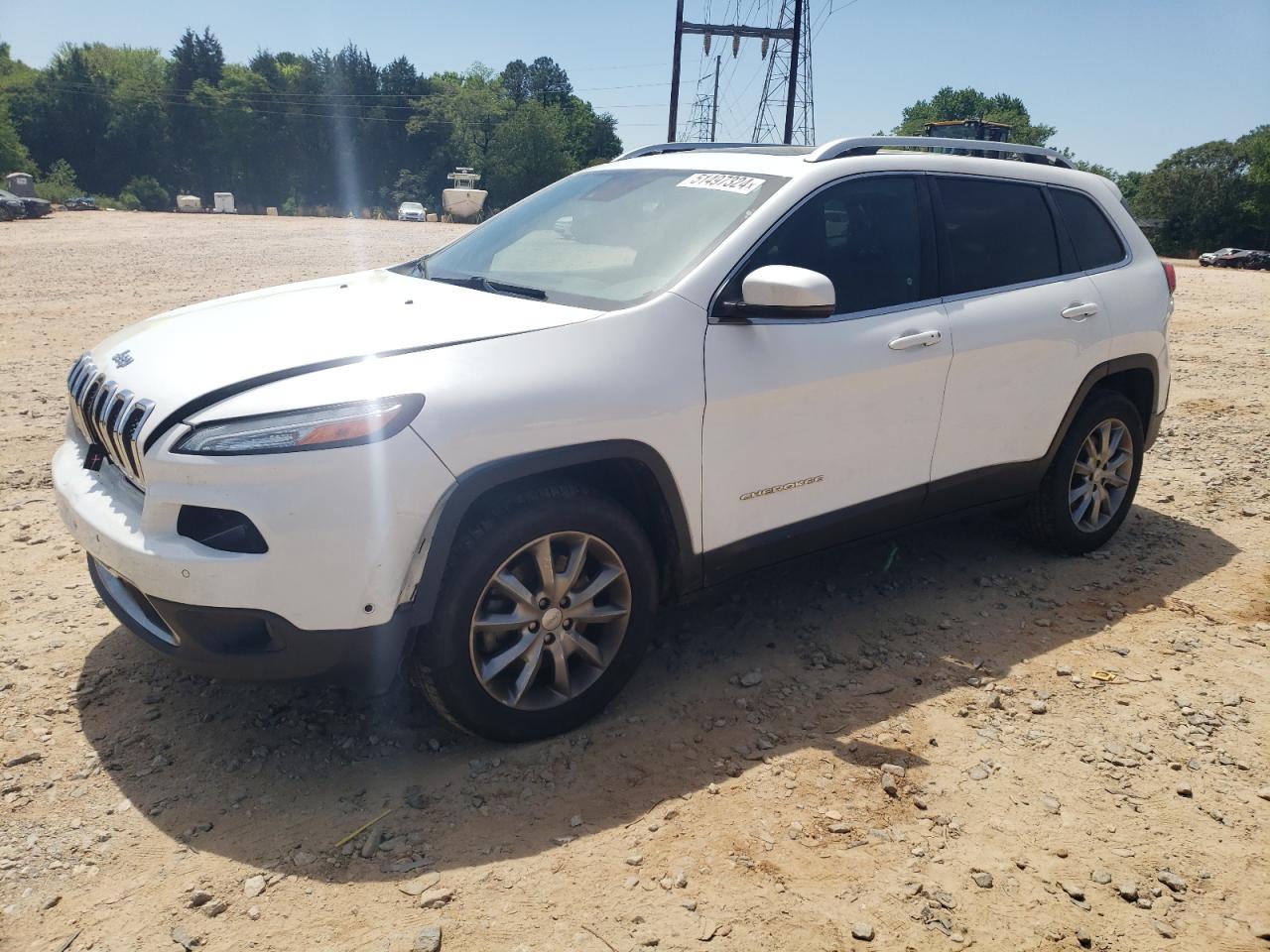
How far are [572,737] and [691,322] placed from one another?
144cm

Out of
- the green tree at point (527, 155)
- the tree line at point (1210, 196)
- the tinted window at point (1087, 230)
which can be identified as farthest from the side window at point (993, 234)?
the green tree at point (527, 155)

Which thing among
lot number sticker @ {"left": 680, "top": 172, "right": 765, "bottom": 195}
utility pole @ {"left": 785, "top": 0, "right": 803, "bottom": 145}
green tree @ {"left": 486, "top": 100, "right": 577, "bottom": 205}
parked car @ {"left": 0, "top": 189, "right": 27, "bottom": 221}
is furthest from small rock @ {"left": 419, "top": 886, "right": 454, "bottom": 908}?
green tree @ {"left": 486, "top": 100, "right": 577, "bottom": 205}

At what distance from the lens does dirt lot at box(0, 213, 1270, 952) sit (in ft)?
8.23

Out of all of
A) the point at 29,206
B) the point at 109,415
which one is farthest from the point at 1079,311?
the point at 29,206

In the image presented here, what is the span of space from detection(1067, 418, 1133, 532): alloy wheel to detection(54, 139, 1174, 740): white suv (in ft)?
0.61

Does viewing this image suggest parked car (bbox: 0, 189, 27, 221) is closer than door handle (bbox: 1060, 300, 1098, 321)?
No

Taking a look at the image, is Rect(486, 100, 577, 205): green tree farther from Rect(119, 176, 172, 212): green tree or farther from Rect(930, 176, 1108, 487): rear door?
Rect(930, 176, 1108, 487): rear door

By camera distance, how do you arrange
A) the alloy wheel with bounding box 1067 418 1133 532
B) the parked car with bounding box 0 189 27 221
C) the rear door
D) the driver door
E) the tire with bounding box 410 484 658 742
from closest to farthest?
the tire with bounding box 410 484 658 742 → the driver door → the rear door → the alloy wheel with bounding box 1067 418 1133 532 → the parked car with bounding box 0 189 27 221

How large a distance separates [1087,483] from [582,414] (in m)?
3.04

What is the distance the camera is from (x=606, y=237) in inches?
147

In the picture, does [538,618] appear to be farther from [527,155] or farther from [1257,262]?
[527,155]

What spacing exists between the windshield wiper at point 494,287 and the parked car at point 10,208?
115ft

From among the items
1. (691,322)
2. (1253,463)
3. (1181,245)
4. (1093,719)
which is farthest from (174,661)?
(1181,245)

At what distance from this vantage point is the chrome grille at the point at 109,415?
2838 millimetres
